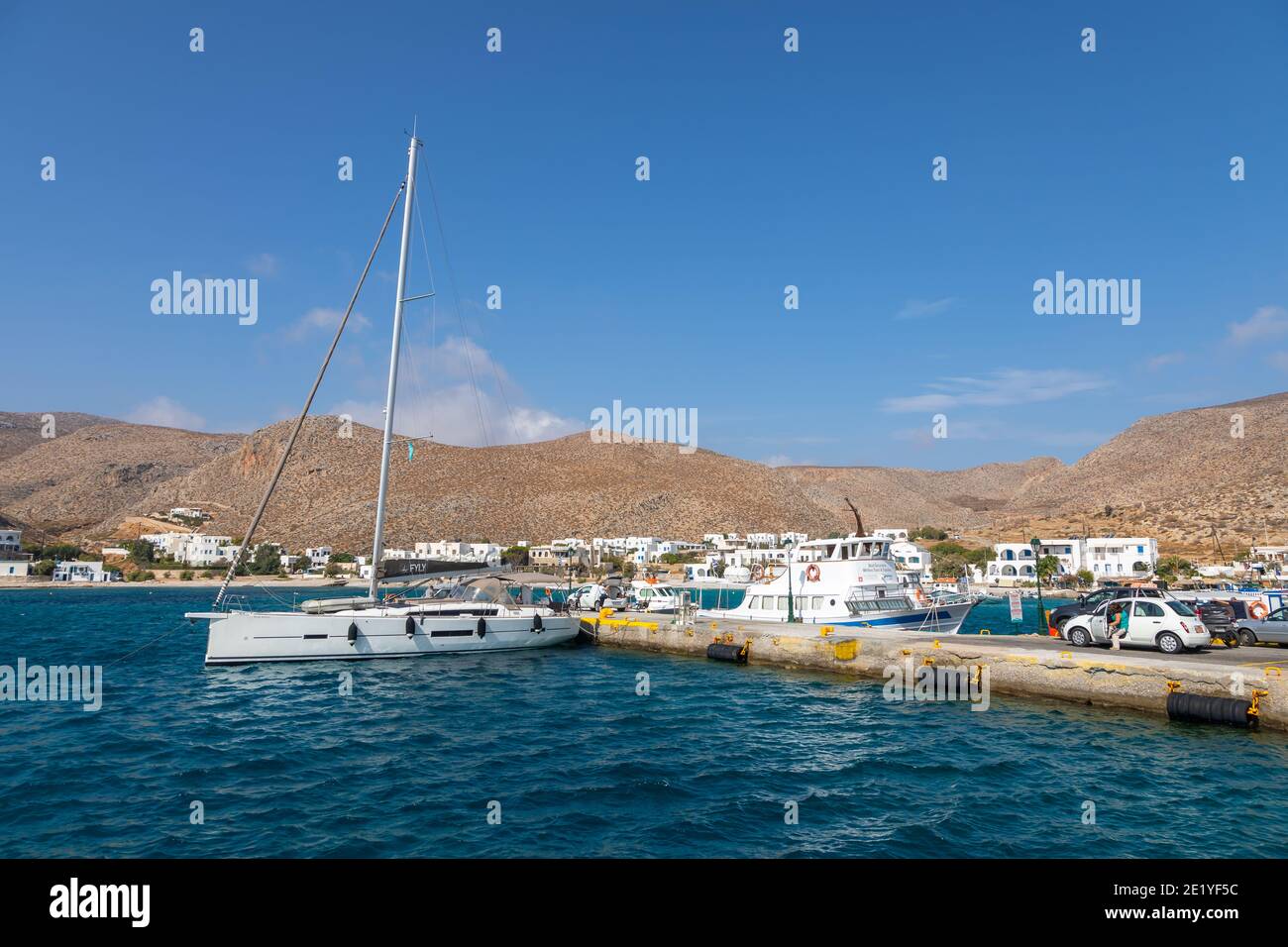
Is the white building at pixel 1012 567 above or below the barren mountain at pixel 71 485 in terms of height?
below

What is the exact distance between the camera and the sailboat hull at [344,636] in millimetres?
27031

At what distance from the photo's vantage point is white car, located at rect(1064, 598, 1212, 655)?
21.5 m

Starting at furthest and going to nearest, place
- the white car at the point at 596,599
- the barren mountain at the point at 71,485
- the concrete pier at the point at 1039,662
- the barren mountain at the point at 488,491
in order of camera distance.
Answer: the barren mountain at the point at 71,485 → the barren mountain at the point at 488,491 → the white car at the point at 596,599 → the concrete pier at the point at 1039,662

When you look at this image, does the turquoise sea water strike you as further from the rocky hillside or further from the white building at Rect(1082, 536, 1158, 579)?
the rocky hillside

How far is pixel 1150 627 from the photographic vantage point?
875 inches

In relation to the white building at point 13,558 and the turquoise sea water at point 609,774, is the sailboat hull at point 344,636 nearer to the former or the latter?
the turquoise sea water at point 609,774

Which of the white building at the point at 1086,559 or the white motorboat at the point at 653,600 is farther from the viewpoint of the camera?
the white building at the point at 1086,559

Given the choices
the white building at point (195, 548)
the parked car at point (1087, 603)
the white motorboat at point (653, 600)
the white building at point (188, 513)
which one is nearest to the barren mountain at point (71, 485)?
the white building at point (188, 513)

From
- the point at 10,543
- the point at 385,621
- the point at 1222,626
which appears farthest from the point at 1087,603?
the point at 10,543

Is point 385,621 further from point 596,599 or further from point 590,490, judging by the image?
point 590,490

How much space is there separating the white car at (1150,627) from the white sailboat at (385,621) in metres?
21.3

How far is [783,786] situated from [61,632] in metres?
44.3

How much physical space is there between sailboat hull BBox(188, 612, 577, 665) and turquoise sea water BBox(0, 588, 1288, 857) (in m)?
2.20
